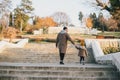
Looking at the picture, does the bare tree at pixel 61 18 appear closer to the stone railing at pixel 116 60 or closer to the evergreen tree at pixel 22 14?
the evergreen tree at pixel 22 14

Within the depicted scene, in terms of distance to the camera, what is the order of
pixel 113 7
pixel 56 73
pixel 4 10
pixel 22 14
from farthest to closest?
pixel 22 14 → pixel 4 10 → pixel 113 7 → pixel 56 73

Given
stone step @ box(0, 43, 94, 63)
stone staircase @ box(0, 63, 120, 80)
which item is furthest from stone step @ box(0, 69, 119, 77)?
stone step @ box(0, 43, 94, 63)

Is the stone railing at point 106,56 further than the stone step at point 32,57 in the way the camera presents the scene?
No

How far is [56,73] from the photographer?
11.4 m

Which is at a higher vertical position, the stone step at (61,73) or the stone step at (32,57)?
the stone step at (61,73)

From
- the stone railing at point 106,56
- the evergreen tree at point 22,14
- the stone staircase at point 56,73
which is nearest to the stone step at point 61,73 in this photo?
the stone staircase at point 56,73

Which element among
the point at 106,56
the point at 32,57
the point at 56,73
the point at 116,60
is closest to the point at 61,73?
the point at 56,73

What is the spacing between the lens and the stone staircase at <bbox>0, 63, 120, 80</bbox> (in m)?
11.0

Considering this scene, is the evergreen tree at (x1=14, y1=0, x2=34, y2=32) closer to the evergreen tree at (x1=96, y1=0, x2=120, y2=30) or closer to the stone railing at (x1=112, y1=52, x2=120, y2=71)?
the evergreen tree at (x1=96, y1=0, x2=120, y2=30)

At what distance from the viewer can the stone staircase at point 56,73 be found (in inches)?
432

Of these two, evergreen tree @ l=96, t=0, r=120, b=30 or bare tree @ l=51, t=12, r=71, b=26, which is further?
bare tree @ l=51, t=12, r=71, b=26

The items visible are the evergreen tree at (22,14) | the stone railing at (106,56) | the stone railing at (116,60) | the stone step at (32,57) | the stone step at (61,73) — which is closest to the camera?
the stone step at (61,73)

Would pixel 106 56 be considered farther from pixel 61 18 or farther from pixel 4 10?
pixel 61 18

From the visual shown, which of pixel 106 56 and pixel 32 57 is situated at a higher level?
pixel 106 56
